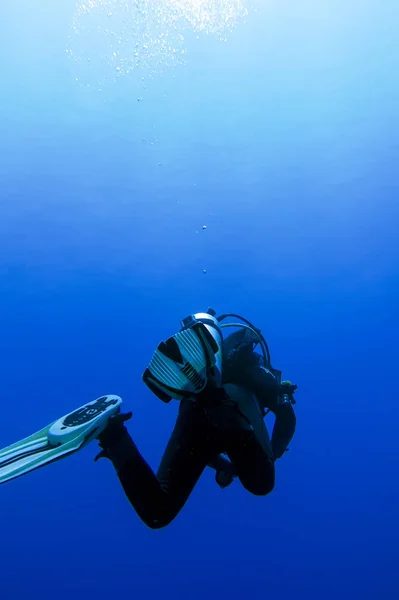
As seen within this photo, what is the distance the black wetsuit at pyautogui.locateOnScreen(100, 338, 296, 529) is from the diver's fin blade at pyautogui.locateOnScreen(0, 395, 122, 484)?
0.14 meters

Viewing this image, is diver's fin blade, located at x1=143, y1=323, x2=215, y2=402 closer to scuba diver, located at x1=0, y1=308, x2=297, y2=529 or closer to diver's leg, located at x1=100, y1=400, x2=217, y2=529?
scuba diver, located at x1=0, y1=308, x2=297, y2=529

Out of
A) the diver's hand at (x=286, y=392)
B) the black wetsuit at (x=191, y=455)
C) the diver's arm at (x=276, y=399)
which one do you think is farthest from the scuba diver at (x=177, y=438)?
the diver's hand at (x=286, y=392)

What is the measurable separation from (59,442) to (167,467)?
71cm

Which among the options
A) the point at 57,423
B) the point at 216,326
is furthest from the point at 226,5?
the point at 57,423

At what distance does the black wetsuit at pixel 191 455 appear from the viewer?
2615 millimetres

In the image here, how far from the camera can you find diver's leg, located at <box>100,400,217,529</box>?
260cm

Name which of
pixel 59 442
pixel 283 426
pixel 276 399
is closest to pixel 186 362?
pixel 59 442

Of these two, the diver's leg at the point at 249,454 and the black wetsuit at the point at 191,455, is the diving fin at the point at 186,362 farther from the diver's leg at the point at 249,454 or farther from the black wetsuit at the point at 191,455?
the diver's leg at the point at 249,454

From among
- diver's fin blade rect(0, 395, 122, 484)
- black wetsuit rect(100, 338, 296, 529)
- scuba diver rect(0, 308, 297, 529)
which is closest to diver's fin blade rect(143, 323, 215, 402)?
scuba diver rect(0, 308, 297, 529)

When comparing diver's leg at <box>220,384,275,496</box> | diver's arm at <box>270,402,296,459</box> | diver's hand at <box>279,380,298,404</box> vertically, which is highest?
diver's hand at <box>279,380,298,404</box>

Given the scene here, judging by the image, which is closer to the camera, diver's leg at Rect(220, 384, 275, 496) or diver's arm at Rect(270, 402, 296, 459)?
diver's leg at Rect(220, 384, 275, 496)

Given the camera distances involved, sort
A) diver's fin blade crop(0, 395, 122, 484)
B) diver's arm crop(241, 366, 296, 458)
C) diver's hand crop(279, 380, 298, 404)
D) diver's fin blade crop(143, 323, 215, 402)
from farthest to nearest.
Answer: diver's hand crop(279, 380, 298, 404)
diver's arm crop(241, 366, 296, 458)
diver's fin blade crop(143, 323, 215, 402)
diver's fin blade crop(0, 395, 122, 484)

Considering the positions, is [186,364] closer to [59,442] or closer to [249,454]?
[249,454]

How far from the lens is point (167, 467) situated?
2811 mm
